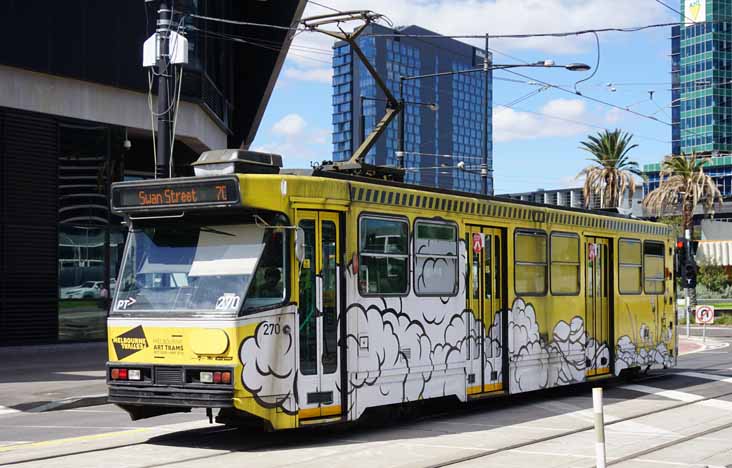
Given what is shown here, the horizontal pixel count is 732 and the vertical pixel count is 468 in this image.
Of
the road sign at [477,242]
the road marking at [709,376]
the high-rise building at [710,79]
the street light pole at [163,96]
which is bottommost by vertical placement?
the road marking at [709,376]

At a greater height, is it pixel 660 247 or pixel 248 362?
pixel 660 247

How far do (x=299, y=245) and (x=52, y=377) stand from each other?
1122 cm

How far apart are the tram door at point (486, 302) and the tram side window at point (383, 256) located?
1.78 m

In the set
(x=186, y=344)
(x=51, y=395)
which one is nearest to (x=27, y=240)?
(x=51, y=395)

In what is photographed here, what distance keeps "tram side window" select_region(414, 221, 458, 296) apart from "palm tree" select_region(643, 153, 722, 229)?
157ft

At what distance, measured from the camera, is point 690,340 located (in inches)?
1661

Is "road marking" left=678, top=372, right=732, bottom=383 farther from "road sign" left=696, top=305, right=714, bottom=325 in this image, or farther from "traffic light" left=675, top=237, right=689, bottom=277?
"road sign" left=696, top=305, right=714, bottom=325

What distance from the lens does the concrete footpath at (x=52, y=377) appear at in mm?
17000

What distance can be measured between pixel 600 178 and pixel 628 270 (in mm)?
42112

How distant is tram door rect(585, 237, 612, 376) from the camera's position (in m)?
18.0

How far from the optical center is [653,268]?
20.4m

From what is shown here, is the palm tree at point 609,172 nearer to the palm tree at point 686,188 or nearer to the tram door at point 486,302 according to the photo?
the palm tree at point 686,188

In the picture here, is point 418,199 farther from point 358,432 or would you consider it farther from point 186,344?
point 186,344

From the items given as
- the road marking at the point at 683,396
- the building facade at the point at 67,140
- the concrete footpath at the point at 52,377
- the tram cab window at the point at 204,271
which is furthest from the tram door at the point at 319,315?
the building facade at the point at 67,140
